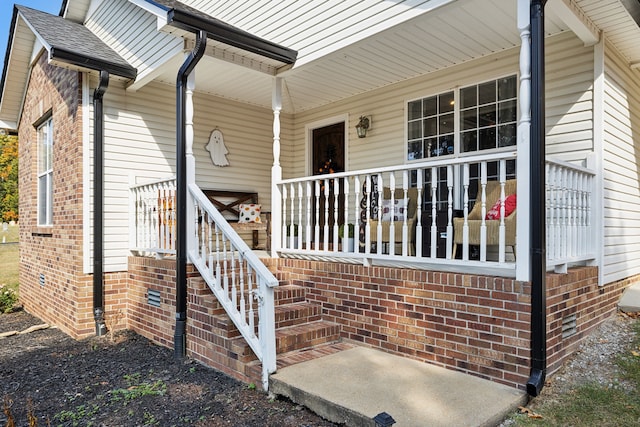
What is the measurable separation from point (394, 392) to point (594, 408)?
A: 1.30 meters

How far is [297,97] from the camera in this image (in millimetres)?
6855

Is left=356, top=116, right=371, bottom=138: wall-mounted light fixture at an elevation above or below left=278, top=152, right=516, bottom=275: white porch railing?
above

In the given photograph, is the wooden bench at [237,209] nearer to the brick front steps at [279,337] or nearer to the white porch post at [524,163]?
the brick front steps at [279,337]

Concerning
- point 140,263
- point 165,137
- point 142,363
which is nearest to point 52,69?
point 165,137

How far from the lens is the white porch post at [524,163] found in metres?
3.14

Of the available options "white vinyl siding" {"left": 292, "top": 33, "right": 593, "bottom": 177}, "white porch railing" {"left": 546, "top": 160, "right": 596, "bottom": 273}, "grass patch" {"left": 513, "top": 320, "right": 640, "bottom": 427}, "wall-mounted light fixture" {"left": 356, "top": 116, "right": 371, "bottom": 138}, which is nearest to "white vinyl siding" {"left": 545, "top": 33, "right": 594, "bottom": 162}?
"white vinyl siding" {"left": 292, "top": 33, "right": 593, "bottom": 177}

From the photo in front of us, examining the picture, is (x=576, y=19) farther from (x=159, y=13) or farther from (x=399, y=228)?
(x=159, y=13)

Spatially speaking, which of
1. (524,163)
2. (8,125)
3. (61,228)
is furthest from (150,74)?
(8,125)

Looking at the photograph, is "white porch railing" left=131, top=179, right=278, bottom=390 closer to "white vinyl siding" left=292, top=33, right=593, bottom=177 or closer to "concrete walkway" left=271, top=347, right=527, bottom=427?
"concrete walkway" left=271, top=347, right=527, bottom=427

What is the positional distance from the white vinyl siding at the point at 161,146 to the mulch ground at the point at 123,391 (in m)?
1.23

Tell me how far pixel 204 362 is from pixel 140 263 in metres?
1.85

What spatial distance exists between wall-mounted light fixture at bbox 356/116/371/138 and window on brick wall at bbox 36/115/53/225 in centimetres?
479

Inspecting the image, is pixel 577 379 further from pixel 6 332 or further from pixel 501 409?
pixel 6 332

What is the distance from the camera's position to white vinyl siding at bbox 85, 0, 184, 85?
→ 16.5 ft
